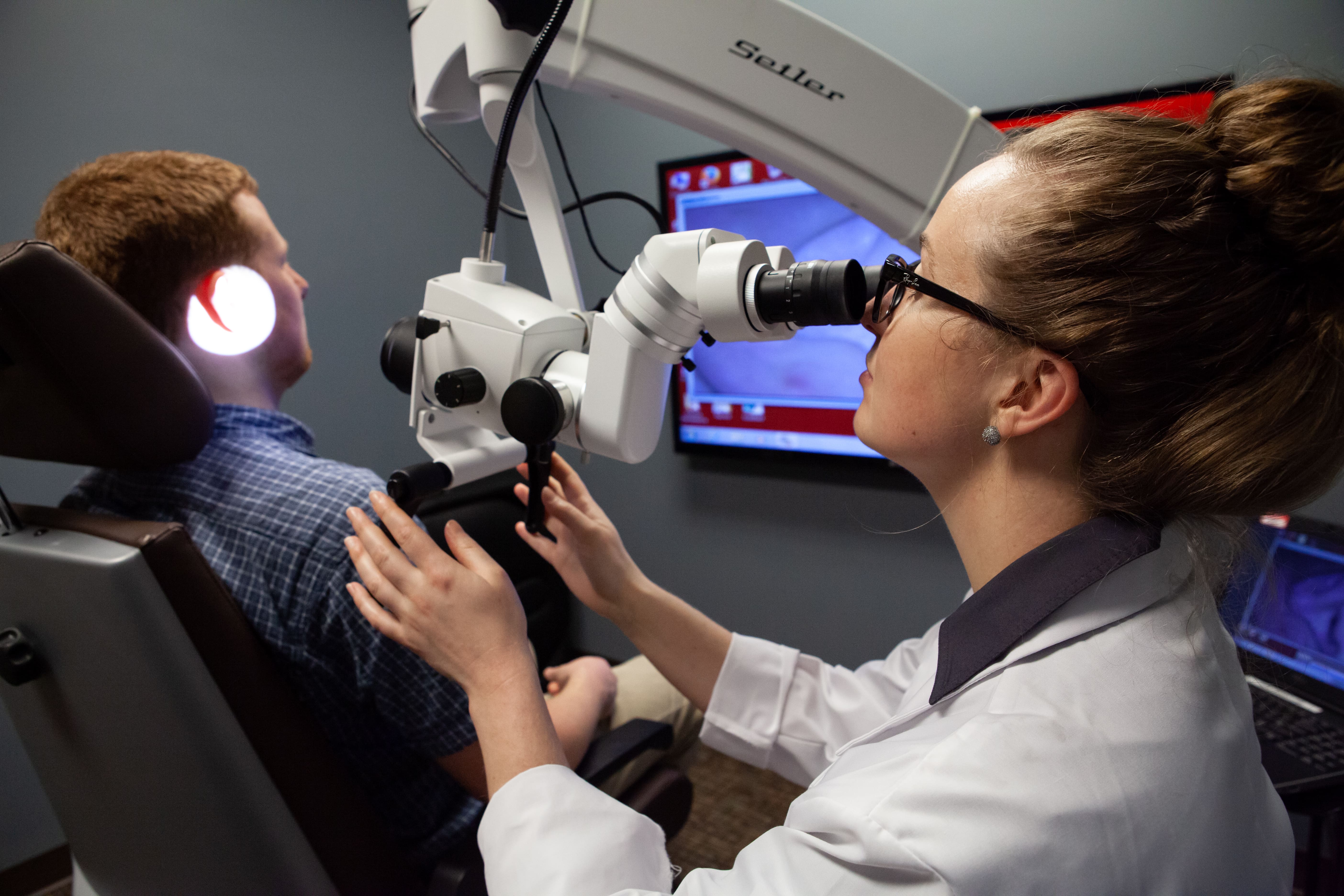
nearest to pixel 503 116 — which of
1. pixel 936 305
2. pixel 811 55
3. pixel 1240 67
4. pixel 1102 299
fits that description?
pixel 811 55

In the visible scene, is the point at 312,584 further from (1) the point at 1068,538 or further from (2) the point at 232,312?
(1) the point at 1068,538

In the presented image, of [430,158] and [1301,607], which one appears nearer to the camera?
[1301,607]

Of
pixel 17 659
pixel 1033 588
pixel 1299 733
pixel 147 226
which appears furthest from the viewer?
pixel 1299 733

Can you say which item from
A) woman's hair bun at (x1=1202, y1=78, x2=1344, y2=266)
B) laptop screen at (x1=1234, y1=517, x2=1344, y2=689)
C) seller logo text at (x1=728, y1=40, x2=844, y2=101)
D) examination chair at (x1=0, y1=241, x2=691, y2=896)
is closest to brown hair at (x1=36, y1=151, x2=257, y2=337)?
examination chair at (x1=0, y1=241, x2=691, y2=896)

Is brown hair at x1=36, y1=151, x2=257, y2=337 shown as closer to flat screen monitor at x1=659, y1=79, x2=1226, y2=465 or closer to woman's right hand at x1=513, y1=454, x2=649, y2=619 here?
woman's right hand at x1=513, y1=454, x2=649, y2=619

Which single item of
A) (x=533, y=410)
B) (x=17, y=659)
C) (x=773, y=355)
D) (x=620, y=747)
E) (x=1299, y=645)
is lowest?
(x=620, y=747)

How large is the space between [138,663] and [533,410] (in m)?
0.47

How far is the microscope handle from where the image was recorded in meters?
0.85

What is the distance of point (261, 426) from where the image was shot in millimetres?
1080

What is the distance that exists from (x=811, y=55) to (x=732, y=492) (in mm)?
1794

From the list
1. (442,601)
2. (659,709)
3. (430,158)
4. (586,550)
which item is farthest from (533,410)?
(430,158)

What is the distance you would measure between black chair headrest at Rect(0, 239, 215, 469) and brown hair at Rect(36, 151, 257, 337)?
0.24 meters

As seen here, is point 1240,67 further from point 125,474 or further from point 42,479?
point 42,479

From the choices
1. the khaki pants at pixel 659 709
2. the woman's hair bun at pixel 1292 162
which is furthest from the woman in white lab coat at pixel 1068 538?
the khaki pants at pixel 659 709
